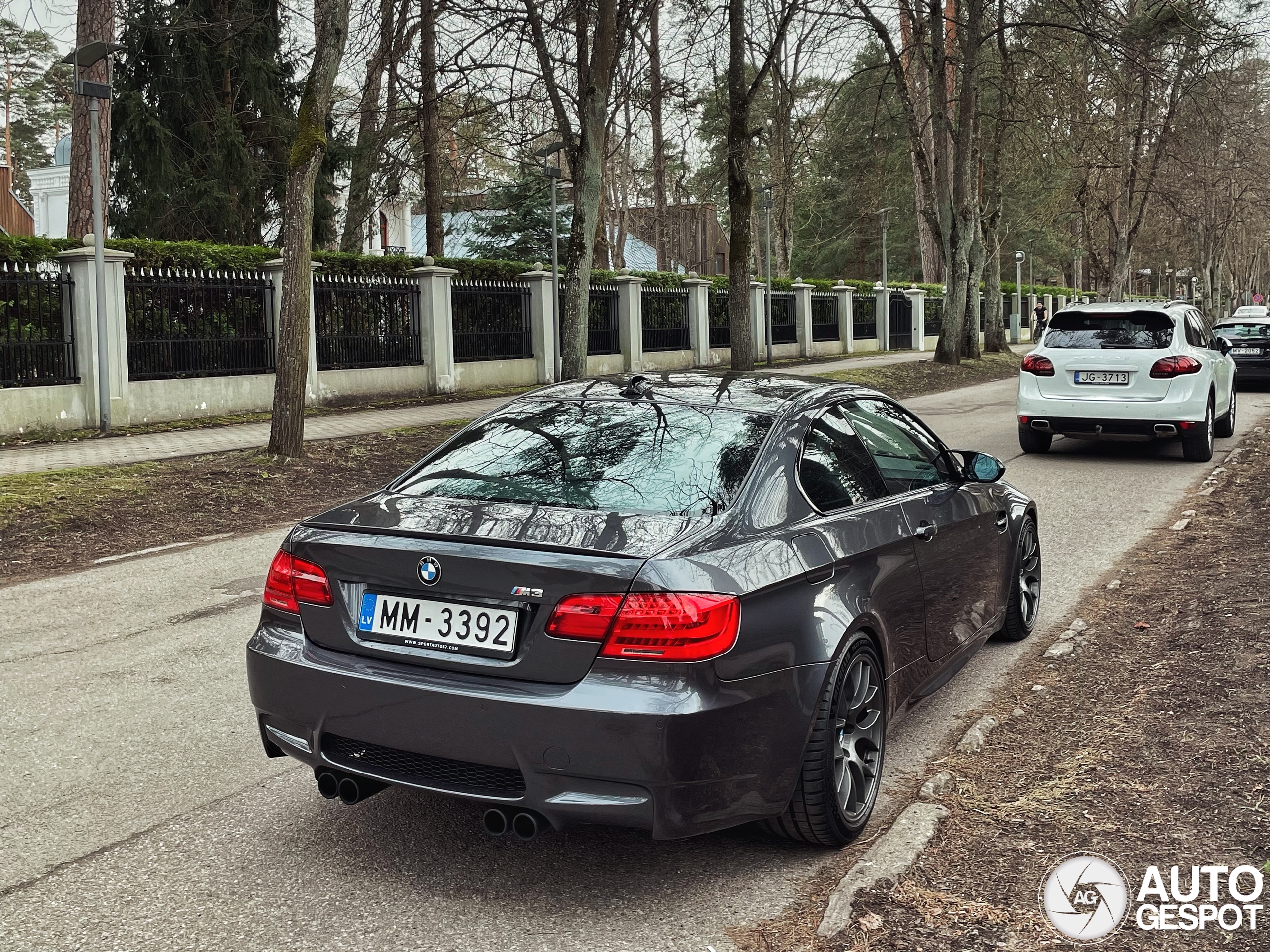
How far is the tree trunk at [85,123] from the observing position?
19984 millimetres

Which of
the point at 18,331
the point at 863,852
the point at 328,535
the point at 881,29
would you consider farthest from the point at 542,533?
the point at 881,29

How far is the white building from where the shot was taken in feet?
186

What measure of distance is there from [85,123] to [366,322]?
554 centimetres

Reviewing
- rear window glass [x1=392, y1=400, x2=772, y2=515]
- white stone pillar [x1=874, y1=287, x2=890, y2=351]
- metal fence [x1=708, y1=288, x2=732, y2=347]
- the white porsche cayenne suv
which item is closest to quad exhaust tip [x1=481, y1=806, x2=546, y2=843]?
rear window glass [x1=392, y1=400, x2=772, y2=515]

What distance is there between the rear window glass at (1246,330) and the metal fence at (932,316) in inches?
823

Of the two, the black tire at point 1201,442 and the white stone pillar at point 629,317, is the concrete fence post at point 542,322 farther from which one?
the black tire at point 1201,442

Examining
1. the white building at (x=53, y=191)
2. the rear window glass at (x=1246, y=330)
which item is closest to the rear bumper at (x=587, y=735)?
the rear window glass at (x=1246, y=330)

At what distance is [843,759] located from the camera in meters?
3.93

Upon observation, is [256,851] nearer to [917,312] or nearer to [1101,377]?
[1101,377]

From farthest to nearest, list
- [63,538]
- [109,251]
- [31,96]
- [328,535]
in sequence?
[31,96]
[109,251]
[63,538]
[328,535]

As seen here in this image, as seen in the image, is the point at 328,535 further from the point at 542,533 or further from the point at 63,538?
the point at 63,538

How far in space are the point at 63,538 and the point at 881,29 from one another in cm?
2225

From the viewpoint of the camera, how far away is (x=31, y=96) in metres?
55.7

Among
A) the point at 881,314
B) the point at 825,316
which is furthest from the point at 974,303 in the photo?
the point at 881,314
